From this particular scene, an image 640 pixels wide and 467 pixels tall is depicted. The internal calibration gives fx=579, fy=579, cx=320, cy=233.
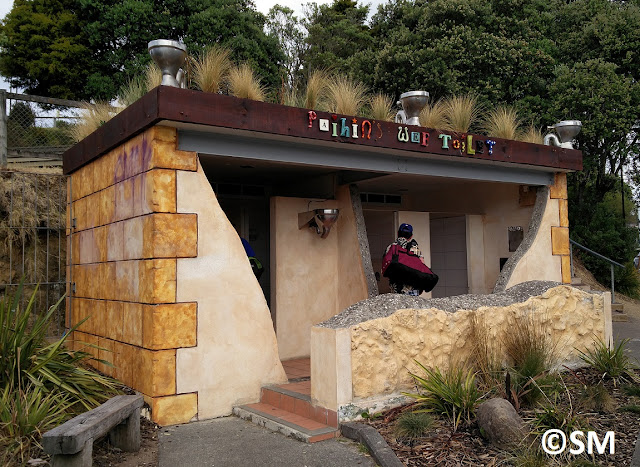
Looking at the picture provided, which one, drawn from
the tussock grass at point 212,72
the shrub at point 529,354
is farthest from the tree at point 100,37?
the shrub at point 529,354

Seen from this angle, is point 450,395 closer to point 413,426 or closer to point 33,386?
point 413,426

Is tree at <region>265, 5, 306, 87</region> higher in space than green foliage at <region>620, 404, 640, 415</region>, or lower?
higher

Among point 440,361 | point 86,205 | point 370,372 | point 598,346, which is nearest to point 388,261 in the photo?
point 440,361

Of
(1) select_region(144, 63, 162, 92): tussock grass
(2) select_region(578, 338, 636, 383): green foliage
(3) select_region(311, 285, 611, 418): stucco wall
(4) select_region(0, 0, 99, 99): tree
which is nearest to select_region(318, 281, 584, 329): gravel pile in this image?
(3) select_region(311, 285, 611, 418): stucco wall

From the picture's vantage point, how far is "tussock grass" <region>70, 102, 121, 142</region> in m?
7.18

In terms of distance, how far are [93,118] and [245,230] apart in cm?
266

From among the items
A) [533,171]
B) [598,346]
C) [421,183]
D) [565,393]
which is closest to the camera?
[565,393]

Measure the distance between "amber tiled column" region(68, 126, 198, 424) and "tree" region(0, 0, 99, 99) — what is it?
1499cm

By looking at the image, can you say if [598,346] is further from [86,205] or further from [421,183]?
[86,205]

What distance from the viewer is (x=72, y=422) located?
12.8 feet

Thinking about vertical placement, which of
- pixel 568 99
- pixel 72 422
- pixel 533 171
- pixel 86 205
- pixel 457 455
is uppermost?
pixel 568 99

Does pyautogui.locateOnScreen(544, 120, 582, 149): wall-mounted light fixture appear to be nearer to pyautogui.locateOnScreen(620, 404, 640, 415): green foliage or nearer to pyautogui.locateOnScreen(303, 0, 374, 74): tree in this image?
pyautogui.locateOnScreen(620, 404, 640, 415): green foliage

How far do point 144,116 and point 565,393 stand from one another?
478 cm

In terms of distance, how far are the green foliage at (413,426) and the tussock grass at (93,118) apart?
5007 millimetres
